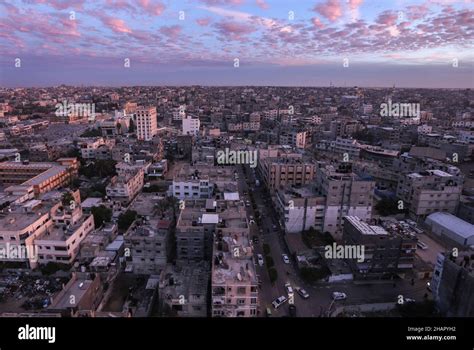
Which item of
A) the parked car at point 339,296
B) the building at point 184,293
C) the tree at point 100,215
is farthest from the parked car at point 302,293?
the tree at point 100,215

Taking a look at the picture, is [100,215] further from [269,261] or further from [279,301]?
[279,301]

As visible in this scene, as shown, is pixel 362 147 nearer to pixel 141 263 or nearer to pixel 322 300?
pixel 322 300

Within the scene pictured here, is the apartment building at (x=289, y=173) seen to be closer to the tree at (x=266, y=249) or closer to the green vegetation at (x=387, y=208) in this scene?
the green vegetation at (x=387, y=208)

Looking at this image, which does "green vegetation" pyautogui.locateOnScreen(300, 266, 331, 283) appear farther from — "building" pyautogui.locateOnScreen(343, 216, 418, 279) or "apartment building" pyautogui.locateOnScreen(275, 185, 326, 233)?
"apartment building" pyautogui.locateOnScreen(275, 185, 326, 233)

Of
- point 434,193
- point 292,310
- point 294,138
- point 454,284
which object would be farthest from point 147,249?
point 294,138

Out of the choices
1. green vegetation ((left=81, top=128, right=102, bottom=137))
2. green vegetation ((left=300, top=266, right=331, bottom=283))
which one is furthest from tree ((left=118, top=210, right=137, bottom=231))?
green vegetation ((left=81, top=128, right=102, bottom=137))

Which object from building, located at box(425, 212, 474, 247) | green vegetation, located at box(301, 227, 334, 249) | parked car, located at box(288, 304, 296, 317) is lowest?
parked car, located at box(288, 304, 296, 317)
